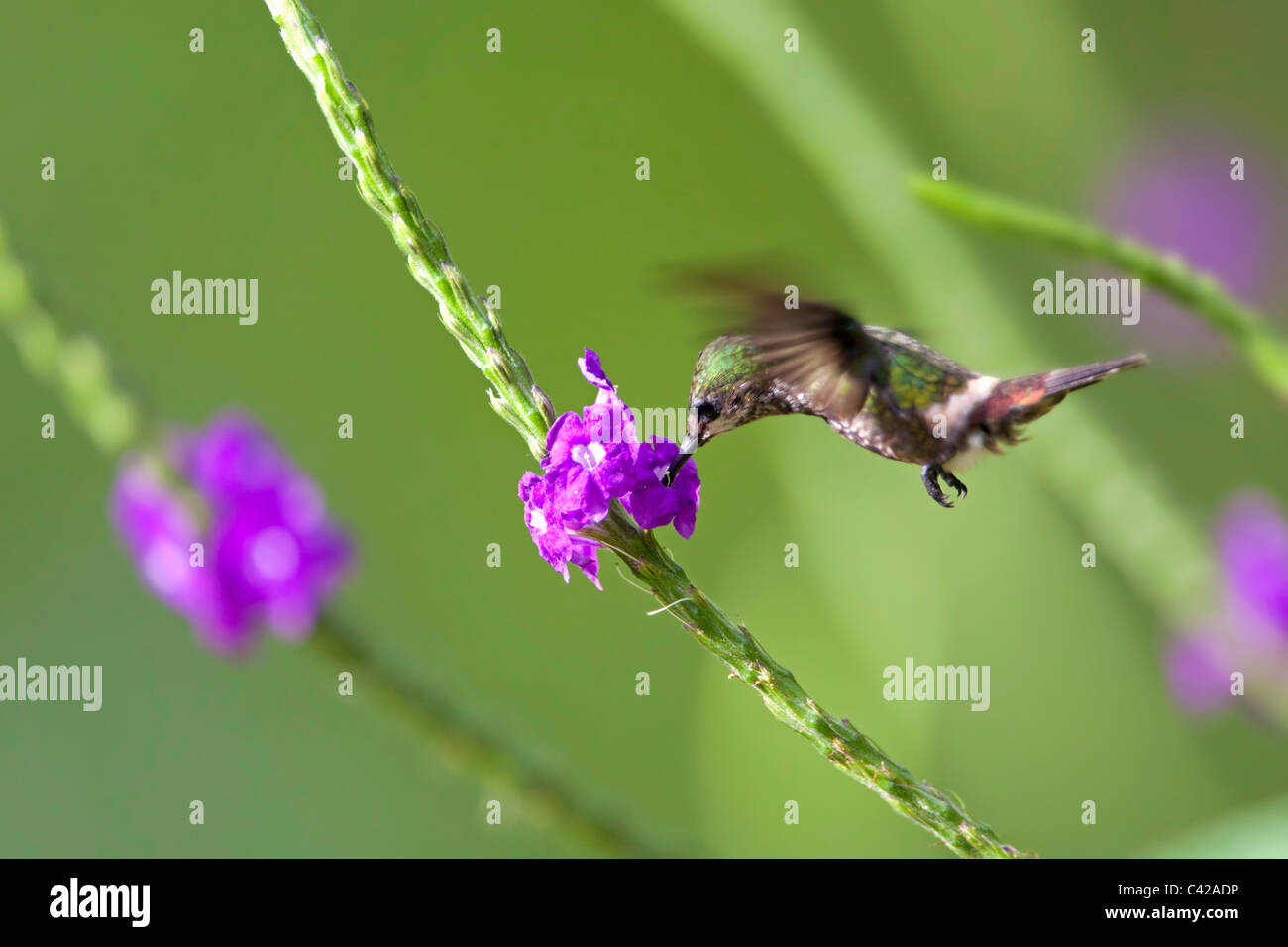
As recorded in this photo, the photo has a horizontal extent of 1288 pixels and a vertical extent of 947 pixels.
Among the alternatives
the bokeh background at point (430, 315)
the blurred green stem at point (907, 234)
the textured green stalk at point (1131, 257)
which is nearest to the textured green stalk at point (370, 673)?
the blurred green stem at point (907, 234)

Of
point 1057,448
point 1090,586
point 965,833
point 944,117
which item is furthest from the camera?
point 944,117

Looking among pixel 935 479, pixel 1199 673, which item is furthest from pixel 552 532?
pixel 1199 673

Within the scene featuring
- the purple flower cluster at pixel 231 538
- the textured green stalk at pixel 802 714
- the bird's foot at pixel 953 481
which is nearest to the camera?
the textured green stalk at pixel 802 714

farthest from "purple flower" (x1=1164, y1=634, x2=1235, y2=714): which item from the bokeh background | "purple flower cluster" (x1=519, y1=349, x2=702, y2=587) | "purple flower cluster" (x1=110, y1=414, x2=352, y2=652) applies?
the bokeh background

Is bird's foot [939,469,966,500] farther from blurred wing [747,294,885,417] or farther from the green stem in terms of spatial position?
the green stem

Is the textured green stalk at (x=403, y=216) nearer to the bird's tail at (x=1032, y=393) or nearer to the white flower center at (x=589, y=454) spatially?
the white flower center at (x=589, y=454)

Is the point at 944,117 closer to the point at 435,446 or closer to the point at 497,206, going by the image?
the point at 497,206
